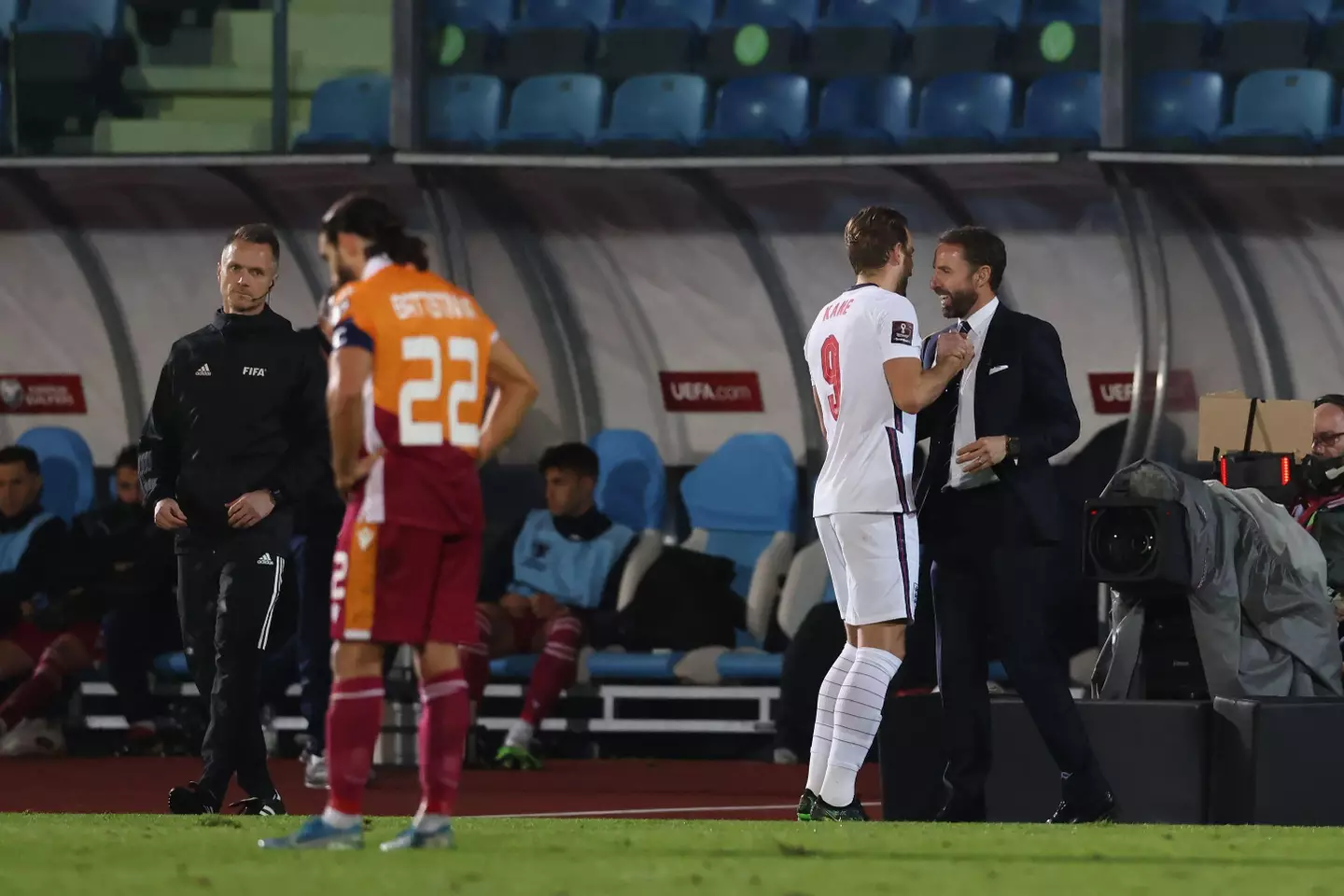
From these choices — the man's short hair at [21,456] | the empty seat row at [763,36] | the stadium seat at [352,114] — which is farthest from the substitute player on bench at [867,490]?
the empty seat row at [763,36]

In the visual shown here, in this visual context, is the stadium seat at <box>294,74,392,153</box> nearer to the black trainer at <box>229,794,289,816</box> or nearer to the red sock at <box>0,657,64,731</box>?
the red sock at <box>0,657,64,731</box>

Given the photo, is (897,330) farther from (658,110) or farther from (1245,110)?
(1245,110)

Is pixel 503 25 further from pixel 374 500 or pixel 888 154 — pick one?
pixel 374 500

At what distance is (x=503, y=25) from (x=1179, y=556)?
6.94 m

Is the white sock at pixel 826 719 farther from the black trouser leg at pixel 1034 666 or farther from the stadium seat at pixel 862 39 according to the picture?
the stadium seat at pixel 862 39

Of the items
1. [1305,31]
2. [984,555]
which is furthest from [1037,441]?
[1305,31]

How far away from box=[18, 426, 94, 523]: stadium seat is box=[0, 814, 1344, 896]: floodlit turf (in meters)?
6.09

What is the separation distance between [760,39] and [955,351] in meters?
7.03

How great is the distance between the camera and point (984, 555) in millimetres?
6148

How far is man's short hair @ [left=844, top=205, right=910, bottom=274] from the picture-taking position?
605 cm

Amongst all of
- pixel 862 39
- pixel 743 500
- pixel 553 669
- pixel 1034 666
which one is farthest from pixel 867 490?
pixel 862 39

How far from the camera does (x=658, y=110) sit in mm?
12172

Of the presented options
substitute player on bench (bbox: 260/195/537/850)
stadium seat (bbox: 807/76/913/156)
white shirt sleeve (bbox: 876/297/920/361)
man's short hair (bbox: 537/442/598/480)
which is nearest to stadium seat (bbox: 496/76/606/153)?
stadium seat (bbox: 807/76/913/156)

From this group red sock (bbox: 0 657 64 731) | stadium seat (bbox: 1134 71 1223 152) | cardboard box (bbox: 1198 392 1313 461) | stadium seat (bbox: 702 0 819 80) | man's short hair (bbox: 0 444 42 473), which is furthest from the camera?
stadium seat (bbox: 702 0 819 80)
